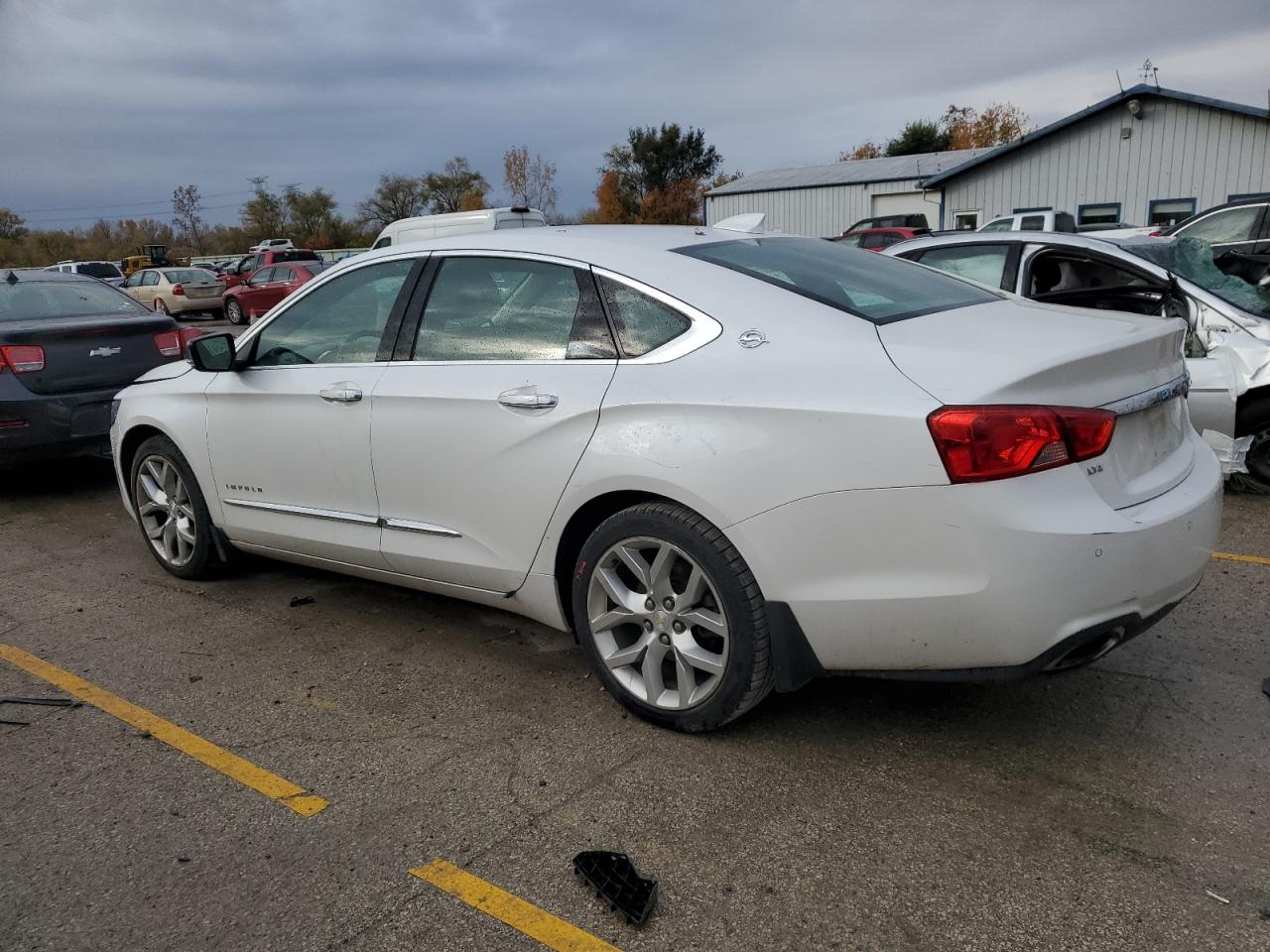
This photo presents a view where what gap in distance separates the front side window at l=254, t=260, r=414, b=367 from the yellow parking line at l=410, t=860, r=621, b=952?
2.17 meters

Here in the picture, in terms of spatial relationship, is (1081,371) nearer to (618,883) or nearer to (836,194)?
(618,883)

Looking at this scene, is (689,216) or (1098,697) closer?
(1098,697)

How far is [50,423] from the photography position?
6.77 metres

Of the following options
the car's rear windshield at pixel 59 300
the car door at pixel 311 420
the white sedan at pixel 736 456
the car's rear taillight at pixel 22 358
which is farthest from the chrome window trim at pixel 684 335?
the car's rear windshield at pixel 59 300

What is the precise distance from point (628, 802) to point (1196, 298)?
5.08 m

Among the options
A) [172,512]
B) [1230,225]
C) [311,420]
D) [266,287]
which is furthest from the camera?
[266,287]

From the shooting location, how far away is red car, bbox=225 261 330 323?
25.0 m

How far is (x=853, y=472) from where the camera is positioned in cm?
277

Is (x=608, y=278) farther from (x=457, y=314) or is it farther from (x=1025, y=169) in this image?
(x=1025, y=169)

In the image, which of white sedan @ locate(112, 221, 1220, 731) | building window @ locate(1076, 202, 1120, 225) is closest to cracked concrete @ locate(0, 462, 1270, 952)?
white sedan @ locate(112, 221, 1220, 731)

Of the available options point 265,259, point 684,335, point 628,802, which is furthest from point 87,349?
point 265,259

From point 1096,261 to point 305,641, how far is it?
509 centimetres

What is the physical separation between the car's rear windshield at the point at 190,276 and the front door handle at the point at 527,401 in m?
27.1

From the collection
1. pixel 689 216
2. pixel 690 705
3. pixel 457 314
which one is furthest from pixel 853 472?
pixel 689 216
